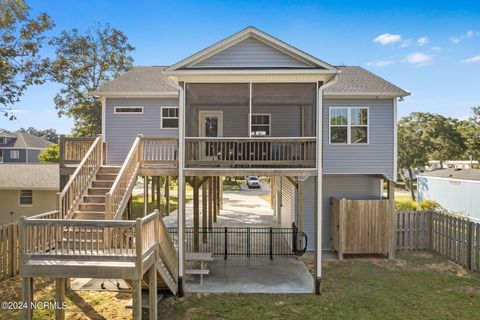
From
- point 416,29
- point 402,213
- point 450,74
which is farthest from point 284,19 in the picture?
point 450,74

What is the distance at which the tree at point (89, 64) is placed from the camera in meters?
25.9

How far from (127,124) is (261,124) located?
19.3 ft

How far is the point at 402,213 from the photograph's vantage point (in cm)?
1227

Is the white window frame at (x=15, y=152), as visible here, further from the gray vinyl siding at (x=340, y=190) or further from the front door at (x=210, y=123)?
the gray vinyl siding at (x=340, y=190)

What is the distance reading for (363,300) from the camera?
7965 millimetres

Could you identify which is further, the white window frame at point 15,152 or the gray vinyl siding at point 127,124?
the white window frame at point 15,152

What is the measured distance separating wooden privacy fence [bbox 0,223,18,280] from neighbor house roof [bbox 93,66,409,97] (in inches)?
234

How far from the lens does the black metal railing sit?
11.5 metres

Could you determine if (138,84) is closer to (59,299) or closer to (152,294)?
(59,299)

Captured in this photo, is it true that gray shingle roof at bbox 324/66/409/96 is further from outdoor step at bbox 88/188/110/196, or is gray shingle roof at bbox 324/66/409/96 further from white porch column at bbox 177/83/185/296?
outdoor step at bbox 88/188/110/196

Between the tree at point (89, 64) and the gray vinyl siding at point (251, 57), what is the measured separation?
20661mm

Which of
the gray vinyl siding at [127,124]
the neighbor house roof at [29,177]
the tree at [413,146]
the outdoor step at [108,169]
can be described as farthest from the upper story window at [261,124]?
the tree at [413,146]

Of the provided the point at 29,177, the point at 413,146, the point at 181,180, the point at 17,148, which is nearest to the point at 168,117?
the point at 181,180

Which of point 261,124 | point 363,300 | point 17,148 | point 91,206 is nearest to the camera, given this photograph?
point 363,300
